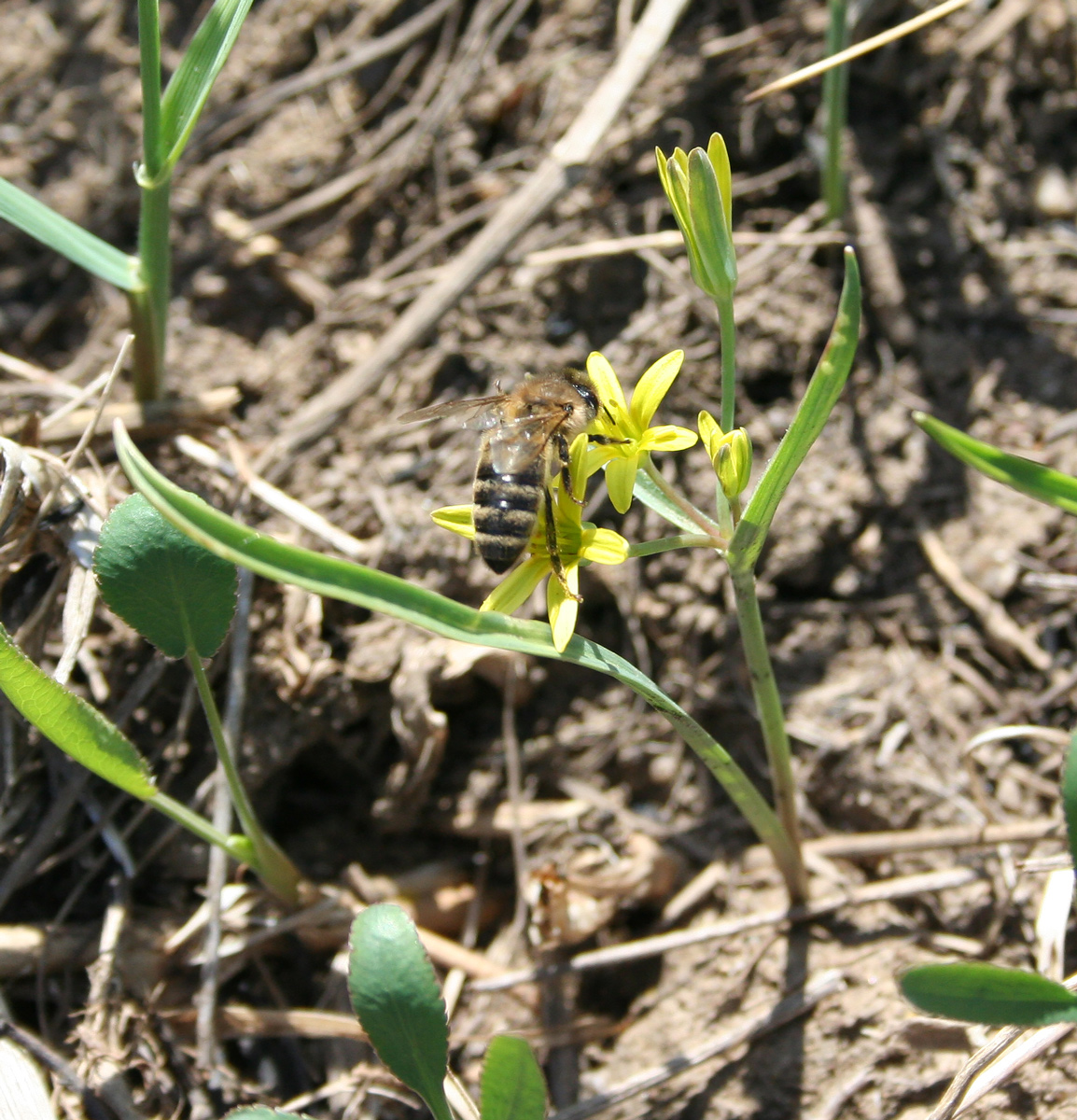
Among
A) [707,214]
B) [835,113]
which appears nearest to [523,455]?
[707,214]

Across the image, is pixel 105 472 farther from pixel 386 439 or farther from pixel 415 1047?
pixel 415 1047

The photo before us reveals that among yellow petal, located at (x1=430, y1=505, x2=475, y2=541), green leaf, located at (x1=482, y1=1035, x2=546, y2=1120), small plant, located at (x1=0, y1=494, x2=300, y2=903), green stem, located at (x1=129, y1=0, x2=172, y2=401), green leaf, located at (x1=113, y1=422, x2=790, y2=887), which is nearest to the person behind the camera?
green leaf, located at (x1=113, y1=422, x2=790, y2=887)

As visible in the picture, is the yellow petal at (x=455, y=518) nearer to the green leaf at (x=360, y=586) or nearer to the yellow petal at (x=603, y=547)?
the yellow petal at (x=603, y=547)

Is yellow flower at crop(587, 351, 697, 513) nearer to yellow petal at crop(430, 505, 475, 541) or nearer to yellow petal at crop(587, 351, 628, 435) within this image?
yellow petal at crop(587, 351, 628, 435)

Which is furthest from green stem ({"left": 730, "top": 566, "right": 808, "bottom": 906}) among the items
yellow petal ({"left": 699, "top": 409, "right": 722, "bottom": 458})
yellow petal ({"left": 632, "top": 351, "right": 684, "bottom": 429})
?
yellow petal ({"left": 632, "top": 351, "right": 684, "bottom": 429})

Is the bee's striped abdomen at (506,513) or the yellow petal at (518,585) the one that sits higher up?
the bee's striped abdomen at (506,513)

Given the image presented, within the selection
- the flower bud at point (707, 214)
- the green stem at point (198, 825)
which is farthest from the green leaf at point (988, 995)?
the green stem at point (198, 825)
